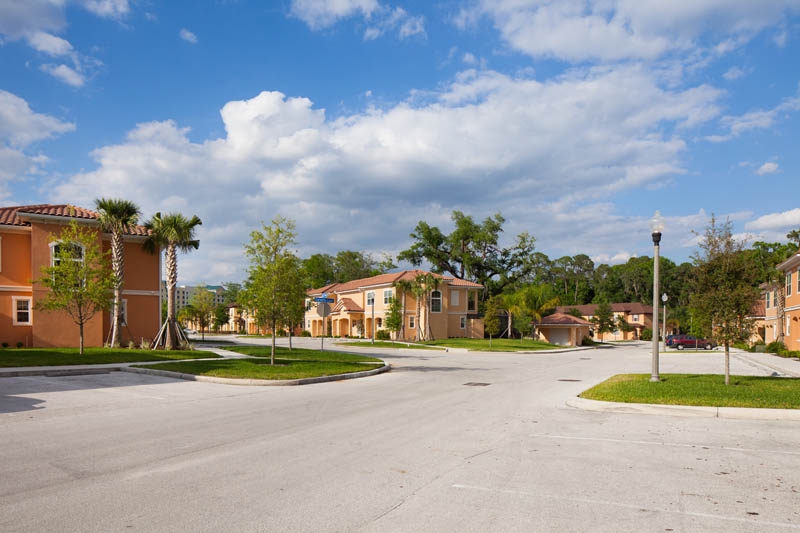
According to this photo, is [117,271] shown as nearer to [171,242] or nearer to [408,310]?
[171,242]

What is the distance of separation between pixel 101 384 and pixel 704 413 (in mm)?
15957

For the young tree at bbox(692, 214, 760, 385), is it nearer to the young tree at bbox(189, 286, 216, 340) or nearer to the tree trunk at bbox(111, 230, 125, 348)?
the tree trunk at bbox(111, 230, 125, 348)

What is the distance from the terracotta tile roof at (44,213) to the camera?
1083 inches

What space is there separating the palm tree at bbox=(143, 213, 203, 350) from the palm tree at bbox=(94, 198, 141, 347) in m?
1.30

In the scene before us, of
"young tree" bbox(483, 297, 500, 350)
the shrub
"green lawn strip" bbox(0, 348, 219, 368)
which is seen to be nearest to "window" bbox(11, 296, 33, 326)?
"green lawn strip" bbox(0, 348, 219, 368)

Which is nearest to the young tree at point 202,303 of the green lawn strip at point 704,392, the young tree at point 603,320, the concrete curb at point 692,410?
the green lawn strip at point 704,392

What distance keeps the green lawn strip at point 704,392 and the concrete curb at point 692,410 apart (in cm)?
37

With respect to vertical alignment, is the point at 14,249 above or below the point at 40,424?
above

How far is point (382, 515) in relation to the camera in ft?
16.6

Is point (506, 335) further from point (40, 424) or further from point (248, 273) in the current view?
point (40, 424)

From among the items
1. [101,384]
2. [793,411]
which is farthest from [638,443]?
[101,384]

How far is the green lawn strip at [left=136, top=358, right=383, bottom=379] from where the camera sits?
17.6 metres

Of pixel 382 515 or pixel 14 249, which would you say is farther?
pixel 14 249

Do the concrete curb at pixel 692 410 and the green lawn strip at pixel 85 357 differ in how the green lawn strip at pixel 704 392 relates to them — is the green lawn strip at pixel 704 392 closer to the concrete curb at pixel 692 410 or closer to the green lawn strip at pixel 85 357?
the concrete curb at pixel 692 410
